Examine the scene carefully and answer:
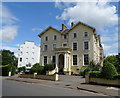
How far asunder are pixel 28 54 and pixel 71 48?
33.1 meters

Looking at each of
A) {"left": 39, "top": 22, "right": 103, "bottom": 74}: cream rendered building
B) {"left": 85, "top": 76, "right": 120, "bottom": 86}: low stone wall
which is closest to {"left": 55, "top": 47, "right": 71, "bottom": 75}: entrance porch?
{"left": 39, "top": 22, "right": 103, "bottom": 74}: cream rendered building

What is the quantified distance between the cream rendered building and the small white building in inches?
1042

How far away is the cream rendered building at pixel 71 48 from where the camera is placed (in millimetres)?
34250

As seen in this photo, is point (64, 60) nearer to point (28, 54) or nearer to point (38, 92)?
point (38, 92)

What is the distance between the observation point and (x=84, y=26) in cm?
3569

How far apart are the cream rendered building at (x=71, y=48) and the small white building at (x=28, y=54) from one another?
86.8ft

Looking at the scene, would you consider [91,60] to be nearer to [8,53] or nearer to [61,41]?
[61,41]

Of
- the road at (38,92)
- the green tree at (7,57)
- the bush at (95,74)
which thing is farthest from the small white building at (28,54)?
the road at (38,92)

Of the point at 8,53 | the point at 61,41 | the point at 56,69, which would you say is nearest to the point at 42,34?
the point at 61,41

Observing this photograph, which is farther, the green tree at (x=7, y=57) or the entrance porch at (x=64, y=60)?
the green tree at (x=7, y=57)

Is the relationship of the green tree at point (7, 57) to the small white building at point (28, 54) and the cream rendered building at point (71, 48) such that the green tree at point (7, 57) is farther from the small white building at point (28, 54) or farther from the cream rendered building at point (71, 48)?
the cream rendered building at point (71, 48)

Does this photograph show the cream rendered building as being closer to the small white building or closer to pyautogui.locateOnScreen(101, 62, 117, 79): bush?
pyautogui.locateOnScreen(101, 62, 117, 79): bush

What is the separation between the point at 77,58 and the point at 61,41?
227 inches

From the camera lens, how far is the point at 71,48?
36094mm
